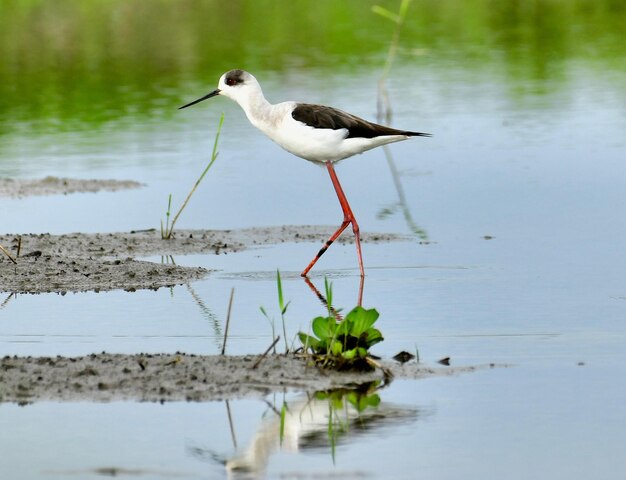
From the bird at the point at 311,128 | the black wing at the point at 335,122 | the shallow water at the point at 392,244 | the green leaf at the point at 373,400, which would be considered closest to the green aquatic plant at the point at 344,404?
the green leaf at the point at 373,400

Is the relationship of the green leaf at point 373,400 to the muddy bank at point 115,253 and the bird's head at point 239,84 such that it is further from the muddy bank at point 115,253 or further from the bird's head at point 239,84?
the bird's head at point 239,84

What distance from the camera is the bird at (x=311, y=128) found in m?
10.3

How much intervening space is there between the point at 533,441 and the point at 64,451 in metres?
2.06

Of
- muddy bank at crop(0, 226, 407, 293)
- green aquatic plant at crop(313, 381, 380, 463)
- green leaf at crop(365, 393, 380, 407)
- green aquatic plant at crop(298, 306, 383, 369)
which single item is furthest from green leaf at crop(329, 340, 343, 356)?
muddy bank at crop(0, 226, 407, 293)

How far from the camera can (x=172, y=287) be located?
32.5 ft

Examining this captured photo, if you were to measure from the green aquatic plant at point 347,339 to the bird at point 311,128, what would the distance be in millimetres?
2941

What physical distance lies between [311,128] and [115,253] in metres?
1.97

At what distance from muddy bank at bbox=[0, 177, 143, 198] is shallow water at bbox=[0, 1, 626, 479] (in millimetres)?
264

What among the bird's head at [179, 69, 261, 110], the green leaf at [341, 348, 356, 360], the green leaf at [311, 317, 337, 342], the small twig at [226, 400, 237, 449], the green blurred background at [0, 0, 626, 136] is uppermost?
the green blurred background at [0, 0, 626, 136]

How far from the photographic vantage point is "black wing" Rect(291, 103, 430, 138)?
10.3m

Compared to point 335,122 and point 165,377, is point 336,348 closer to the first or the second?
point 165,377

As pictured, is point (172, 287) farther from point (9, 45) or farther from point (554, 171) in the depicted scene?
point (9, 45)

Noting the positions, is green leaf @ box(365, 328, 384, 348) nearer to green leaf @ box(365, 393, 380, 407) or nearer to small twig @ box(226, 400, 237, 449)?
green leaf @ box(365, 393, 380, 407)

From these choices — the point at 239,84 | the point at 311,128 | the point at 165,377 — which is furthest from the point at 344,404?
the point at 239,84
